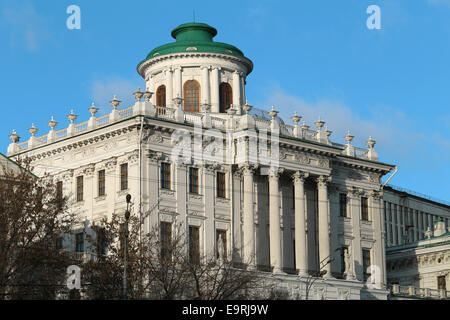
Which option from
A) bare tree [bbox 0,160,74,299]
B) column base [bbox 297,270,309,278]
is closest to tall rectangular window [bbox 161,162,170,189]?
column base [bbox 297,270,309,278]

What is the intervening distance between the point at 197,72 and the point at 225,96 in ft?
9.11

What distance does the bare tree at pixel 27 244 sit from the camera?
52.0 m

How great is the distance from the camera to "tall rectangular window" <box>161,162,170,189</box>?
69062 mm

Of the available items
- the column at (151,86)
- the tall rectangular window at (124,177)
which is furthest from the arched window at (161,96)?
the tall rectangular window at (124,177)

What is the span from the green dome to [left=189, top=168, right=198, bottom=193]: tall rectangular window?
1112 cm

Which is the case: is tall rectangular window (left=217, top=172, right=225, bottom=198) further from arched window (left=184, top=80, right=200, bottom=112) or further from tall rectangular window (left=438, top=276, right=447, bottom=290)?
tall rectangular window (left=438, top=276, right=447, bottom=290)

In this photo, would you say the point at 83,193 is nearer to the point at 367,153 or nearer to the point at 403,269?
the point at 367,153

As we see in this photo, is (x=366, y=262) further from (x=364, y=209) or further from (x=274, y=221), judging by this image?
(x=274, y=221)

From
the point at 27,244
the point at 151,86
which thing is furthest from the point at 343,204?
the point at 27,244

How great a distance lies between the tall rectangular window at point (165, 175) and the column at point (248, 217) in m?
5.52

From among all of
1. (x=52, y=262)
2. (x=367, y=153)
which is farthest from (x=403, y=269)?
(x=52, y=262)

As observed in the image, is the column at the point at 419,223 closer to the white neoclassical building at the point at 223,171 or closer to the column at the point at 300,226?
the white neoclassical building at the point at 223,171

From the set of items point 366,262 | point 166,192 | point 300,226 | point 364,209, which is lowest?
point 366,262

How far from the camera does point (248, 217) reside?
233ft
